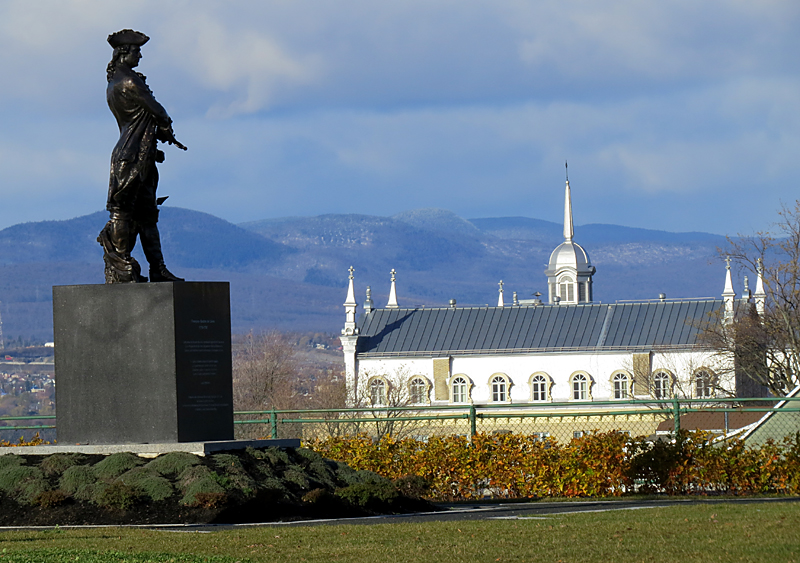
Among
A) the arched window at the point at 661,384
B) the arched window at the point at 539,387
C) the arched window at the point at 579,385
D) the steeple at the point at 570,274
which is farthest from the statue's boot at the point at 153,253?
the steeple at the point at 570,274

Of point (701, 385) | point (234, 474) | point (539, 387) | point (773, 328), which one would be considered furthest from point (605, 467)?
point (539, 387)

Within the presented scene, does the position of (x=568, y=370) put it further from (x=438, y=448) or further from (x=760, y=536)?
(x=760, y=536)

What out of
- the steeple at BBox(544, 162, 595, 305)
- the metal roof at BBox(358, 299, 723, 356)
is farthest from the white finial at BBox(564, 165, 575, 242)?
the metal roof at BBox(358, 299, 723, 356)

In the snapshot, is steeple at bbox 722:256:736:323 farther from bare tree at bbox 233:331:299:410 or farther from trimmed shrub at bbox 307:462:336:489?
trimmed shrub at bbox 307:462:336:489

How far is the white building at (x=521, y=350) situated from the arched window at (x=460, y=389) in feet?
0.26

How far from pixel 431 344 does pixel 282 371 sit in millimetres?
18160

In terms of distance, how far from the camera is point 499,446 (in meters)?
18.5

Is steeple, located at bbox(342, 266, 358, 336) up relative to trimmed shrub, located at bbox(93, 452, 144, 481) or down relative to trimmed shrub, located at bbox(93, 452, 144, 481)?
up

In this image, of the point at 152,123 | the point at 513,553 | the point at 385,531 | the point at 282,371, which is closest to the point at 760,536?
the point at 513,553

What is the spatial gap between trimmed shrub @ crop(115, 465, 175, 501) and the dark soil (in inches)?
0.4

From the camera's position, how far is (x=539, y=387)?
4045 inches

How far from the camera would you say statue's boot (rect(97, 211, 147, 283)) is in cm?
1681

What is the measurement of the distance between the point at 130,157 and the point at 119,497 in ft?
15.4

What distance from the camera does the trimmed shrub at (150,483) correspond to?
47.9 feet
